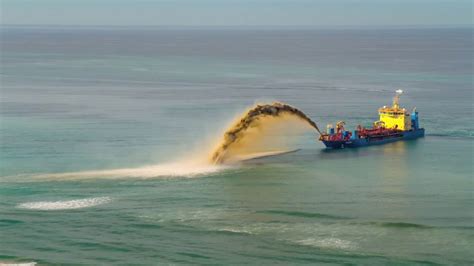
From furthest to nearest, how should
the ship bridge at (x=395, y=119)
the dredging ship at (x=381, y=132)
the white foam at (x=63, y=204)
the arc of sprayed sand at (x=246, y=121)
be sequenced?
the ship bridge at (x=395, y=119)
the dredging ship at (x=381, y=132)
the arc of sprayed sand at (x=246, y=121)
the white foam at (x=63, y=204)

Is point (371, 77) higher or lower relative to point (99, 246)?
higher

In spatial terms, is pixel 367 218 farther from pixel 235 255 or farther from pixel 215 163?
pixel 215 163

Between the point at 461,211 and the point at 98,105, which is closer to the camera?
the point at 461,211

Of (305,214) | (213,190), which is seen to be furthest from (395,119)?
(305,214)

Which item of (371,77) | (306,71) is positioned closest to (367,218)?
(371,77)

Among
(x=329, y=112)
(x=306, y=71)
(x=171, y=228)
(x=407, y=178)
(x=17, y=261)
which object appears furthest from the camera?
(x=306, y=71)

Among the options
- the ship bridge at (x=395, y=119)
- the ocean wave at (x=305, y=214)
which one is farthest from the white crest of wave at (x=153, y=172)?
the ship bridge at (x=395, y=119)

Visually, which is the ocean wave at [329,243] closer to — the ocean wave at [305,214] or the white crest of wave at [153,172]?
the ocean wave at [305,214]
